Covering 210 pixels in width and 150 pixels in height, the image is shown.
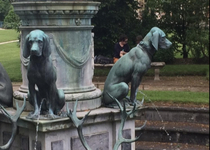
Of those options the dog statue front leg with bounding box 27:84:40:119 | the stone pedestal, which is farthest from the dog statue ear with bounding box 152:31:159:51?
the dog statue front leg with bounding box 27:84:40:119

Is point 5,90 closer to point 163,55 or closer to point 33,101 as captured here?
point 33,101

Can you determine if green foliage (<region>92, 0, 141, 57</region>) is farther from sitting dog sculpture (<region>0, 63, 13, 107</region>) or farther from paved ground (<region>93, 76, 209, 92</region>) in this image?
sitting dog sculpture (<region>0, 63, 13, 107</region>)

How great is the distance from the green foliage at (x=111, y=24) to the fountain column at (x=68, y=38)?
32.4 feet

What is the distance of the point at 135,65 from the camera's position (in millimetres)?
5496

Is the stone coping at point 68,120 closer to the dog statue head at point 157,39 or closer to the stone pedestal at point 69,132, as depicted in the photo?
the stone pedestal at point 69,132

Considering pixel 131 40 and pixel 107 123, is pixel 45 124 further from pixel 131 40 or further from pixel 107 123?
pixel 131 40

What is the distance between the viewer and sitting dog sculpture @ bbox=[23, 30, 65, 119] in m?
4.36

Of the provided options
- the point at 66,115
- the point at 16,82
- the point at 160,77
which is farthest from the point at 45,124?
the point at 160,77

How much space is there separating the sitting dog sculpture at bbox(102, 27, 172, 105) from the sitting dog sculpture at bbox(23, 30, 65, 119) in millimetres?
888

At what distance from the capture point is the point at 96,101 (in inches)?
218

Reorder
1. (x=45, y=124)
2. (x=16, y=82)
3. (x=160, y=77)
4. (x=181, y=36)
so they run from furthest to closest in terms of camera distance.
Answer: (x=181, y=36), (x=160, y=77), (x=16, y=82), (x=45, y=124)

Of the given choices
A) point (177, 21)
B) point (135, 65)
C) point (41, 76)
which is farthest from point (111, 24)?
point (41, 76)

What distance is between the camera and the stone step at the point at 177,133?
7407 mm

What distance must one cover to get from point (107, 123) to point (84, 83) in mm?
626
